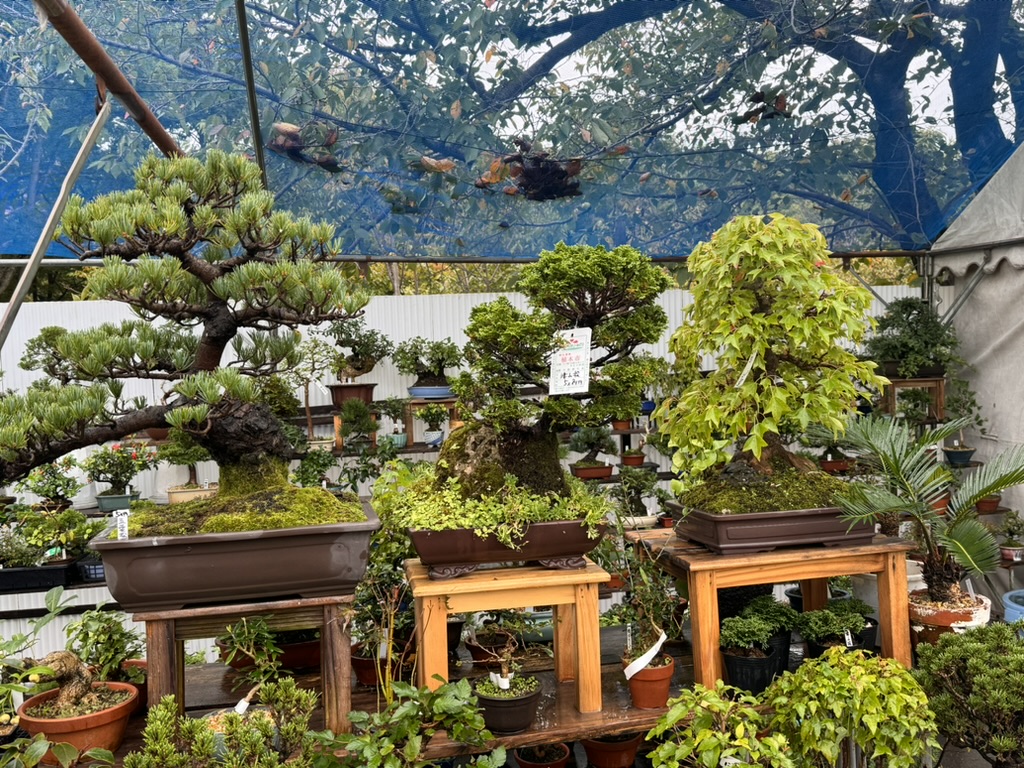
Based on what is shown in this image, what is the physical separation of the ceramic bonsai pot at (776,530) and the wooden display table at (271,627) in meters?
1.03

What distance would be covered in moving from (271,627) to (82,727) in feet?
1.55

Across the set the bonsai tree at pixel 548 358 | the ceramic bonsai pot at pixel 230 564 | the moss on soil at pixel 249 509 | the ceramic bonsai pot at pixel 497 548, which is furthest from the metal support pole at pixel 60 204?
the ceramic bonsai pot at pixel 497 548

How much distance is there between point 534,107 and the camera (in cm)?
362

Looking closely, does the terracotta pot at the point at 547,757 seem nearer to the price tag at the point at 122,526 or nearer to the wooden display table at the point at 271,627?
the wooden display table at the point at 271,627

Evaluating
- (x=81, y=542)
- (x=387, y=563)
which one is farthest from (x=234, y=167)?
(x=81, y=542)

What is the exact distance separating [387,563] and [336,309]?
91 cm

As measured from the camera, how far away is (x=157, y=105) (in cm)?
343

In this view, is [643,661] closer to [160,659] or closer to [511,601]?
[511,601]

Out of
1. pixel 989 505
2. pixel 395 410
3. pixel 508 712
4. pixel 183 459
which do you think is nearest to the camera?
pixel 508 712

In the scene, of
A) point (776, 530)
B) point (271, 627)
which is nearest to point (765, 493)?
point (776, 530)

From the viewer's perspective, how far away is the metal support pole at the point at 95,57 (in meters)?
1.98

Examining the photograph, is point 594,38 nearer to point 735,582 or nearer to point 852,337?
point 852,337

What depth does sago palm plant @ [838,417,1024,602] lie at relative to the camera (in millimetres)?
2387

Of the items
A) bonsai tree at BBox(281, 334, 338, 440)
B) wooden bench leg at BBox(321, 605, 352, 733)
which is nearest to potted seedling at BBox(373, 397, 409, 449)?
bonsai tree at BBox(281, 334, 338, 440)
